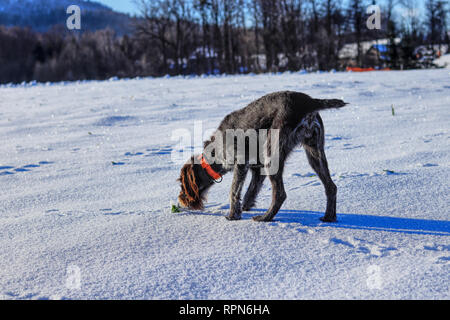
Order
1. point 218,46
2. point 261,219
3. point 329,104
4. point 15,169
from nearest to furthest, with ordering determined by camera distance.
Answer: point 329,104 → point 261,219 → point 15,169 → point 218,46

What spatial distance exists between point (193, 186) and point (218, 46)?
28.9 meters

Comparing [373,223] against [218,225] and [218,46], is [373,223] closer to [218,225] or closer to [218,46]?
[218,225]

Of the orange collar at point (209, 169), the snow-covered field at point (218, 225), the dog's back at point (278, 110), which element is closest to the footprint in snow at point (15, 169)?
the snow-covered field at point (218, 225)

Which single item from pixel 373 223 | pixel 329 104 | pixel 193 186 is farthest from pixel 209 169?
pixel 373 223

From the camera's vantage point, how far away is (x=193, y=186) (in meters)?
3.81

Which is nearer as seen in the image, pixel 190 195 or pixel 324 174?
pixel 324 174

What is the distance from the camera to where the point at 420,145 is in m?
5.44

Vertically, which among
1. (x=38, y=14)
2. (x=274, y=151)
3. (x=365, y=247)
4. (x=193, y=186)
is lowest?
(x=365, y=247)

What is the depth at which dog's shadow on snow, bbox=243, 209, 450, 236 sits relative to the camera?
3.08 m

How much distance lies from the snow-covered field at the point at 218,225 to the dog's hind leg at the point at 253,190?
13 centimetres

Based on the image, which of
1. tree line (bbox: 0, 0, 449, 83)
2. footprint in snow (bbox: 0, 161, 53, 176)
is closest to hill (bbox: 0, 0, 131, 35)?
tree line (bbox: 0, 0, 449, 83)

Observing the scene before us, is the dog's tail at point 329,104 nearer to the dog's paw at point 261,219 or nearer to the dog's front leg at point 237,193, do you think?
the dog's front leg at point 237,193

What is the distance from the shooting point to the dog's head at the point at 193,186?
3789mm

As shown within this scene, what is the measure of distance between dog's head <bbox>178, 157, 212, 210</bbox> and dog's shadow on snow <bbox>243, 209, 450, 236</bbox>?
767 mm
